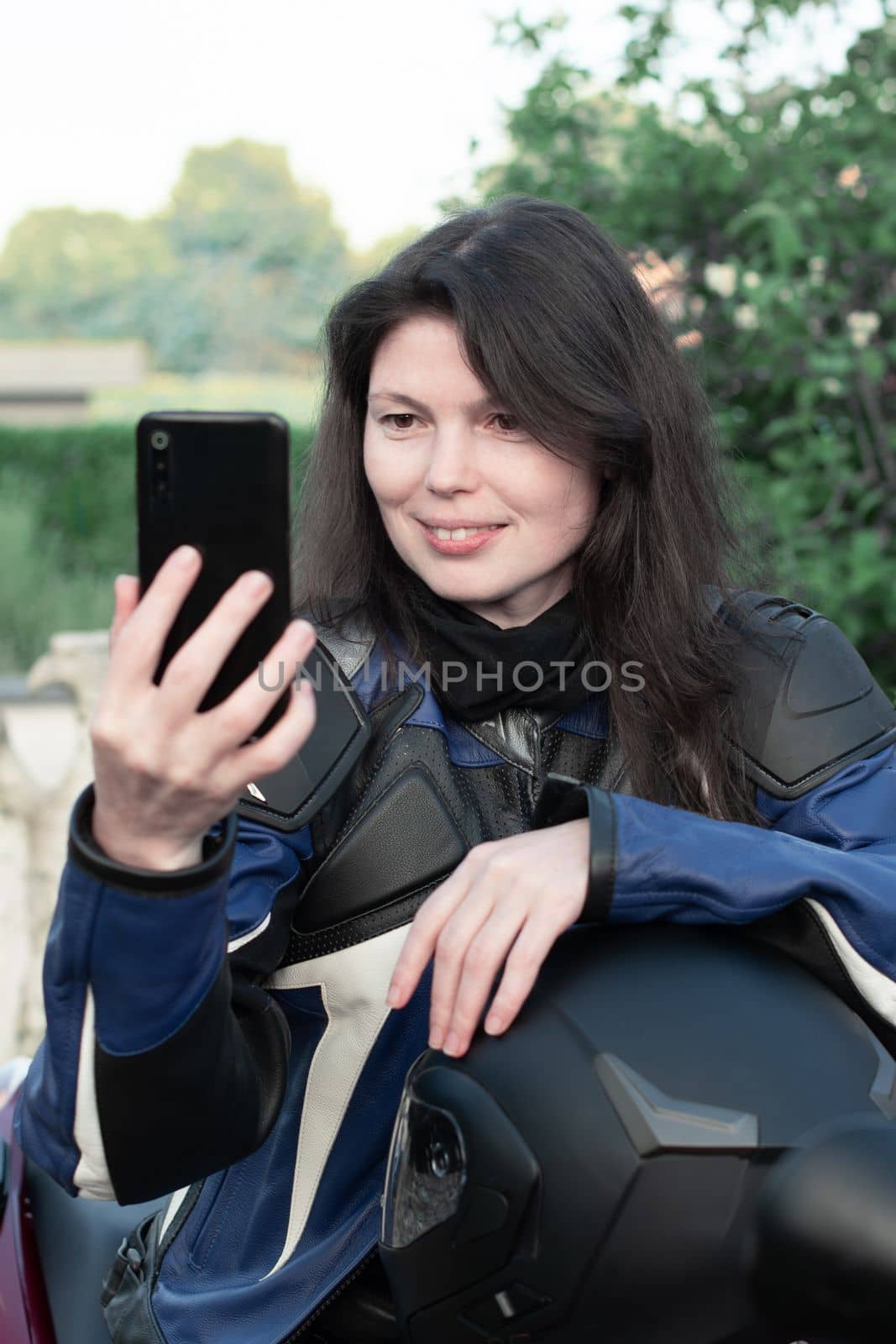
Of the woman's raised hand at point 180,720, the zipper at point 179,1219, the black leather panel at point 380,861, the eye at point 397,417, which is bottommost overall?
the zipper at point 179,1219

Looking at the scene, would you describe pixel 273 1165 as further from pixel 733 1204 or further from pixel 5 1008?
pixel 5 1008

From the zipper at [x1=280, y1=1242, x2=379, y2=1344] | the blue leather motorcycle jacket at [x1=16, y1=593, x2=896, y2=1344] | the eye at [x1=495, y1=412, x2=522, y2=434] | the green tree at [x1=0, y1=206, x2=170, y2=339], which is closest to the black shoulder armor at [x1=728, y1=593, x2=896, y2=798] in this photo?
the blue leather motorcycle jacket at [x1=16, y1=593, x2=896, y2=1344]

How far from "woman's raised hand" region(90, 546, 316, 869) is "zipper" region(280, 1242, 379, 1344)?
2.03 ft

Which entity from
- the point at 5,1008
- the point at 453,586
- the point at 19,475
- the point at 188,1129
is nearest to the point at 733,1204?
the point at 188,1129

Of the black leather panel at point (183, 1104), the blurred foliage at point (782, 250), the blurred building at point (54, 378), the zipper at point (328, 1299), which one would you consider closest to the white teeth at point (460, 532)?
the black leather panel at point (183, 1104)

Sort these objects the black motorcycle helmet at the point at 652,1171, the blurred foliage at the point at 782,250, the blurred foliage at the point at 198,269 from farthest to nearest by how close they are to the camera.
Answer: the blurred foliage at the point at 198,269 < the blurred foliage at the point at 782,250 < the black motorcycle helmet at the point at 652,1171

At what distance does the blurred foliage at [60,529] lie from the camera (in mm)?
8367

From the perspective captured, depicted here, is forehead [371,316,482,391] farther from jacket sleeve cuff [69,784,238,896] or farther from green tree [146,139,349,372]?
green tree [146,139,349,372]

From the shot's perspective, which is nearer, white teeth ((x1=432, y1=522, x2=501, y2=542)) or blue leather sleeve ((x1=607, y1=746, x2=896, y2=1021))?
blue leather sleeve ((x1=607, y1=746, x2=896, y2=1021))

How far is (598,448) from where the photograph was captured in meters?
1.64

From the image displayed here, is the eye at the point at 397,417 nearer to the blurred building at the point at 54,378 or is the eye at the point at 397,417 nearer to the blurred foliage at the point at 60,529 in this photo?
the blurred foliage at the point at 60,529

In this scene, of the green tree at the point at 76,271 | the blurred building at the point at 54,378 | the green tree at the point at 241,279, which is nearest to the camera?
the blurred building at the point at 54,378

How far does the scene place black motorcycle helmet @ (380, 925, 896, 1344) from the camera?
1.05 meters

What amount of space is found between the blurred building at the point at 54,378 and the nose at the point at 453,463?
23.2 m
